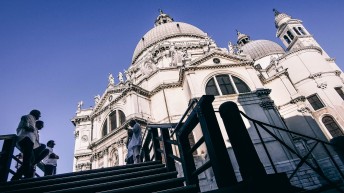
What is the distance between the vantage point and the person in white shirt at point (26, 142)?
6.47 metres

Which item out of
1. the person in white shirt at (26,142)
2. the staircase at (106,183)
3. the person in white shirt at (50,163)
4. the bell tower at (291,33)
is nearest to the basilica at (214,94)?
the bell tower at (291,33)

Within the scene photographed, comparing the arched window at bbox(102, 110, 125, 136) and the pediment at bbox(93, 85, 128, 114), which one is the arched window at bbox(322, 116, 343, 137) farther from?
the pediment at bbox(93, 85, 128, 114)

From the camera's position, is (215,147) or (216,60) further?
(216,60)

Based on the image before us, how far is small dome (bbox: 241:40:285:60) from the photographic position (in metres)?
39.4

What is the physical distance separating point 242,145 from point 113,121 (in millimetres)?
21714

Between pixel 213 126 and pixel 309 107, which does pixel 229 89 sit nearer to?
pixel 309 107

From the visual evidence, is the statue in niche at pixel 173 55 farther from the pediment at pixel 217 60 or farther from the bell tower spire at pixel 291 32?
the bell tower spire at pixel 291 32

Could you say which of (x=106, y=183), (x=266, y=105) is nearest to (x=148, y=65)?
(x=266, y=105)

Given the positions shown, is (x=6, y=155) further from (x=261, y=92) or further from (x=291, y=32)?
(x=291, y=32)

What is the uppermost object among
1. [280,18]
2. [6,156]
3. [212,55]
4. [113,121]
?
[280,18]

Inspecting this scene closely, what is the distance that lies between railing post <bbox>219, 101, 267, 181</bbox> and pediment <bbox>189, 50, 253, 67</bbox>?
18472 mm

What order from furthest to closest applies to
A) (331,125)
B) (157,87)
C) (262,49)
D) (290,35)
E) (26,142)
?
(262,49)
(290,35)
(157,87)
(331,125)
(26,142)

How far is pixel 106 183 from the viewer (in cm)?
498

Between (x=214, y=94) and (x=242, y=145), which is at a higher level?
(x=214, y=94)
